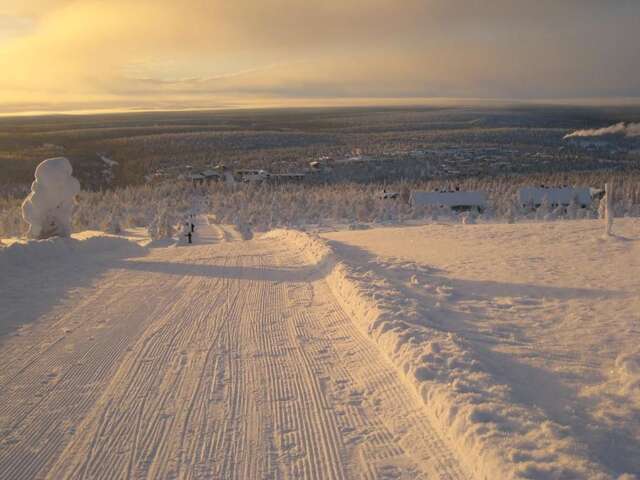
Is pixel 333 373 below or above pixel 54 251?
above

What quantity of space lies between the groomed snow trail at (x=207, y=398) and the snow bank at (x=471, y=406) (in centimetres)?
20

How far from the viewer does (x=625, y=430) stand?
17.0 feet

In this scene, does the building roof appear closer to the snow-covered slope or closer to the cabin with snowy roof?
the cabin with snowy roof

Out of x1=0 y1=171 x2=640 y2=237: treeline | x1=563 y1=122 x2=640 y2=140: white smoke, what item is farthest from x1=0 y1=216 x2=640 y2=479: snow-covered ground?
x1=0 y1=171 x2=640 y2=237: treeline

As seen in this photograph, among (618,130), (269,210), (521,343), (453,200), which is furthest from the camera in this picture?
(453,200)

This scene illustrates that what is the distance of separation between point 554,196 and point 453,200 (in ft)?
36.5

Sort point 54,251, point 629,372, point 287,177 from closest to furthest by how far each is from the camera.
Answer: point 629,372, point 54,251, point 287,177

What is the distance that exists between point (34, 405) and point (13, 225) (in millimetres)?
38419

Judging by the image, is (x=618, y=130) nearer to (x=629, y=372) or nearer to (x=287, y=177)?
(x=629, y=372)

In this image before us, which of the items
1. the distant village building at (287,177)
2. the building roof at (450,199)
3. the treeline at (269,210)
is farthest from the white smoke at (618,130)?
the distant village building at (287,177)

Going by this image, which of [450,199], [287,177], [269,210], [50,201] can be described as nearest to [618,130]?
[50,201]

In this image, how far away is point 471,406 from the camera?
5.58m

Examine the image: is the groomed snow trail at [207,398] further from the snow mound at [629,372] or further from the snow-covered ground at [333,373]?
the snow mound at [629,372]

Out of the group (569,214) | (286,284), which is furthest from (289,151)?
(286,284)
